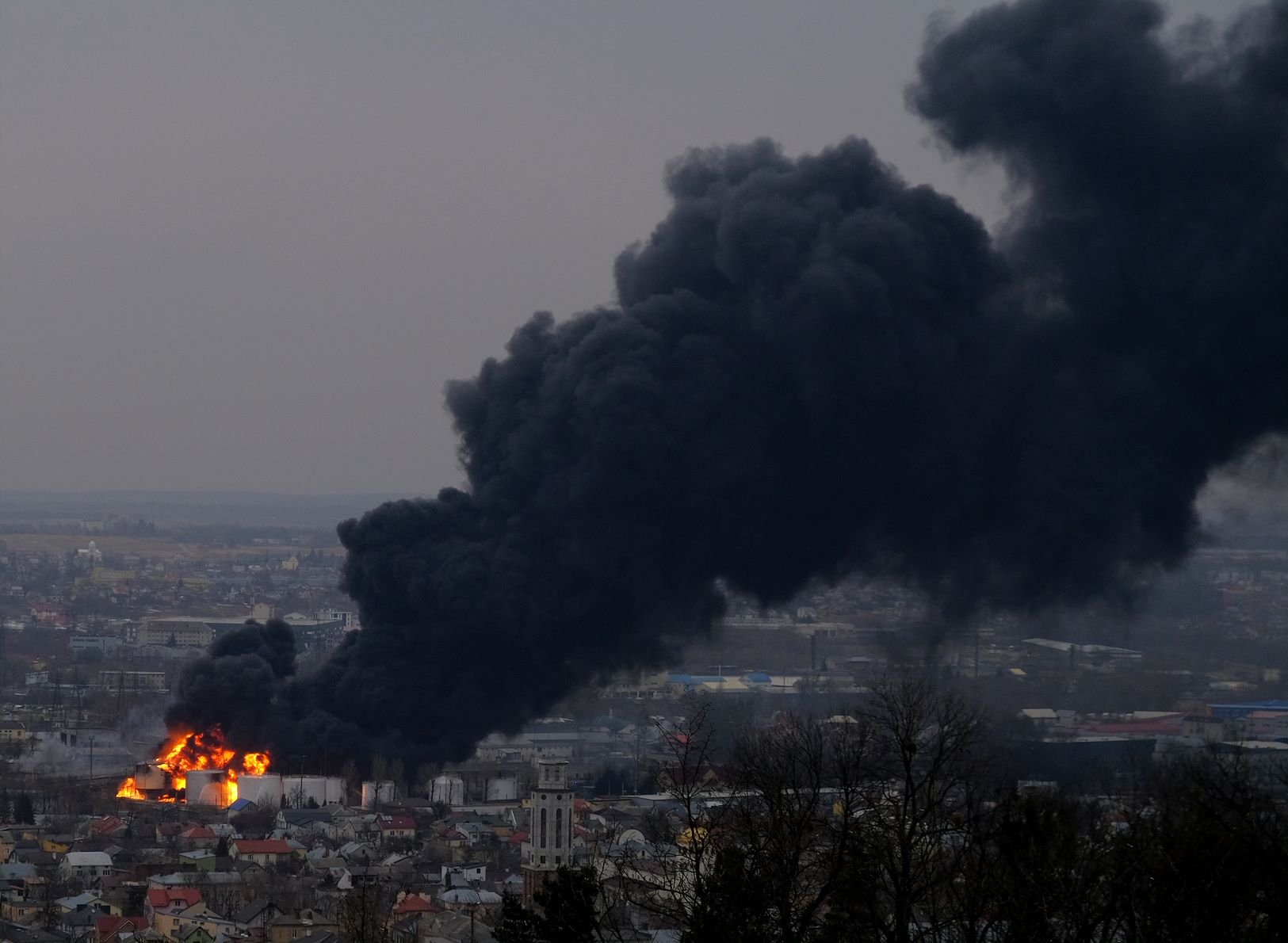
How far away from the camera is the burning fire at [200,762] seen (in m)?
70.6

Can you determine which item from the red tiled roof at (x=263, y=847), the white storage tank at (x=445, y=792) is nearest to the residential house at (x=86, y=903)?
the red tiled roof at (x=263, y=847)

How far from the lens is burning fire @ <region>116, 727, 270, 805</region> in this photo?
70.6 m

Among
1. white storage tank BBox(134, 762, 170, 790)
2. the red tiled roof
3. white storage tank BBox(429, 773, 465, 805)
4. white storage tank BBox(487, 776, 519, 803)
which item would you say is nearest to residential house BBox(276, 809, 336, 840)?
the red tiled roof

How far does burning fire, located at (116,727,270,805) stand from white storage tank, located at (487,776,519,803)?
694 cm

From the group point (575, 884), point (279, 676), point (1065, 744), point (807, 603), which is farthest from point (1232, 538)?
point (575, 884)

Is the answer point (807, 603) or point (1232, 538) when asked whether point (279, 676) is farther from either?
point (1232, 538)

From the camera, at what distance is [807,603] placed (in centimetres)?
8731

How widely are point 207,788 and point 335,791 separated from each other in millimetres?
3844

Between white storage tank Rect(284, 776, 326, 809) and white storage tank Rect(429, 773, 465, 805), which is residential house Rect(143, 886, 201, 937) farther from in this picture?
white storage tank Rect(429, 773, 465, 805)

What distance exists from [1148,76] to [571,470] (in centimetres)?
1849

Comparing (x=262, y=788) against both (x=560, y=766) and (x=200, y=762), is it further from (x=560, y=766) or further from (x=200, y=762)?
(x=560, y=766)

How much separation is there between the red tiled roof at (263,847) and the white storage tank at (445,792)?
859 cm

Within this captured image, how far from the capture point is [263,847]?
2436 inches

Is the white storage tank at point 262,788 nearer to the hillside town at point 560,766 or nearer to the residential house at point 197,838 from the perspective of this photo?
the hillside town at point 560,766
